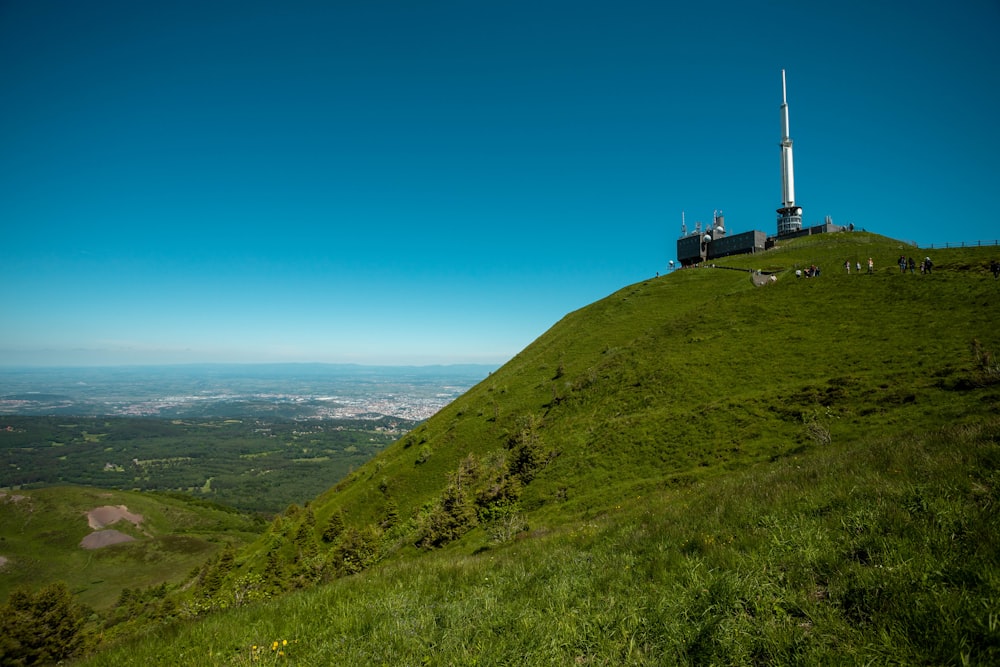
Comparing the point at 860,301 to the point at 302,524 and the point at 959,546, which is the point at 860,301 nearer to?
the point at 959,546

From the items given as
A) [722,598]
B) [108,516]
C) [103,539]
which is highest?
[722,598]

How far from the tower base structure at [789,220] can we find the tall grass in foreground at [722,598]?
11232 cm

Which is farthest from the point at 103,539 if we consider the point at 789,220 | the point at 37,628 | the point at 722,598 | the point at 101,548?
the point at 789,220

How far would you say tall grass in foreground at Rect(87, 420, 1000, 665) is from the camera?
13.1 ft

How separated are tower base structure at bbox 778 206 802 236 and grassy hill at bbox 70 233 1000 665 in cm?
6547

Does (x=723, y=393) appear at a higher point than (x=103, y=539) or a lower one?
higher

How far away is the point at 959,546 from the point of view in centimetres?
466

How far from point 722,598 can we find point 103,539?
180 meters

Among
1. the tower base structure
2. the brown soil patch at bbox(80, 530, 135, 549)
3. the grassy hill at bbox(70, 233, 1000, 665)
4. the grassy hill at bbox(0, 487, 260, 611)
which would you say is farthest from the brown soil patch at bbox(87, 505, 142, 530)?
the tower base structure

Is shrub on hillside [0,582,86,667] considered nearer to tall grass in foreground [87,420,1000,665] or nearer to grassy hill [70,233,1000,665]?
grassy hill [70,233,1000,665]

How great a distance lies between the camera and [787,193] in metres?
103

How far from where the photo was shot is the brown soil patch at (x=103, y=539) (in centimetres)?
11994

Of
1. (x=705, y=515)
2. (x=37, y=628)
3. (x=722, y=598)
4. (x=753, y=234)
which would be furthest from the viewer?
(x=753, y=234)

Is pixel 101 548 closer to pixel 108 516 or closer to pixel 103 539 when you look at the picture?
pixel 103 539
